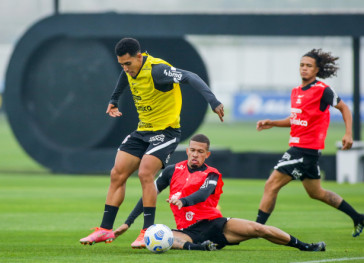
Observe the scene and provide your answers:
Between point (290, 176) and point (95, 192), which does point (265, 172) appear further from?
point (290, 176)

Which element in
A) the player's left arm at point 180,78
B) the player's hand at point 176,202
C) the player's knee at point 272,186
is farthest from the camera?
the player's knee at point 272,186

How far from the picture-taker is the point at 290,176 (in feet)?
36.4

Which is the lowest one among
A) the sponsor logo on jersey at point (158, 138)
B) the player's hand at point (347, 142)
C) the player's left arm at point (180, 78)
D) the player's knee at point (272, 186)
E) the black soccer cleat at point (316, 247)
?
the black soccer cleat at point (316, 247)

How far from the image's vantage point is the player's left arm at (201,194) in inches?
343

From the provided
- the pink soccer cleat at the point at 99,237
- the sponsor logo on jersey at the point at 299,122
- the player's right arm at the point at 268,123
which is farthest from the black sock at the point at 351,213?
the pink soccer cleat at the point at 99,237

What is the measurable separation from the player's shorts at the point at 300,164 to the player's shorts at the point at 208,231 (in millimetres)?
1885

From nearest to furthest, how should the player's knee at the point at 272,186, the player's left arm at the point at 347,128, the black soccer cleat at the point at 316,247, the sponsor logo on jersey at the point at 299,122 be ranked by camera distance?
the black soccer cleat at the point at 316,247 → the player's left arm at the point at 347,128 → the player's knee at the point at 272,186 → the sponsor logo on jersey at the point at 299,122

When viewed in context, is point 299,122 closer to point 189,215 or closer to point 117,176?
point 189,215

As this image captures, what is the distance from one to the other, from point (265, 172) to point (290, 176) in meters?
9.93

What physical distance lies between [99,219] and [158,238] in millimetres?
4281

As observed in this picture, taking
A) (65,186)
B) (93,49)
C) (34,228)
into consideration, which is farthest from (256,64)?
(34,228)

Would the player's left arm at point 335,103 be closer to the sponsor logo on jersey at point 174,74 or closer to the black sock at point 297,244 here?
the black sock at point 297,244

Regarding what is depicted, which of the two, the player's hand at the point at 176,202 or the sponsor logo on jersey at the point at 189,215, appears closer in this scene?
the player's hand at the point at 176,202

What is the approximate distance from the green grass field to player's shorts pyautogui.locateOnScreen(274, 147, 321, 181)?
0.78 m
